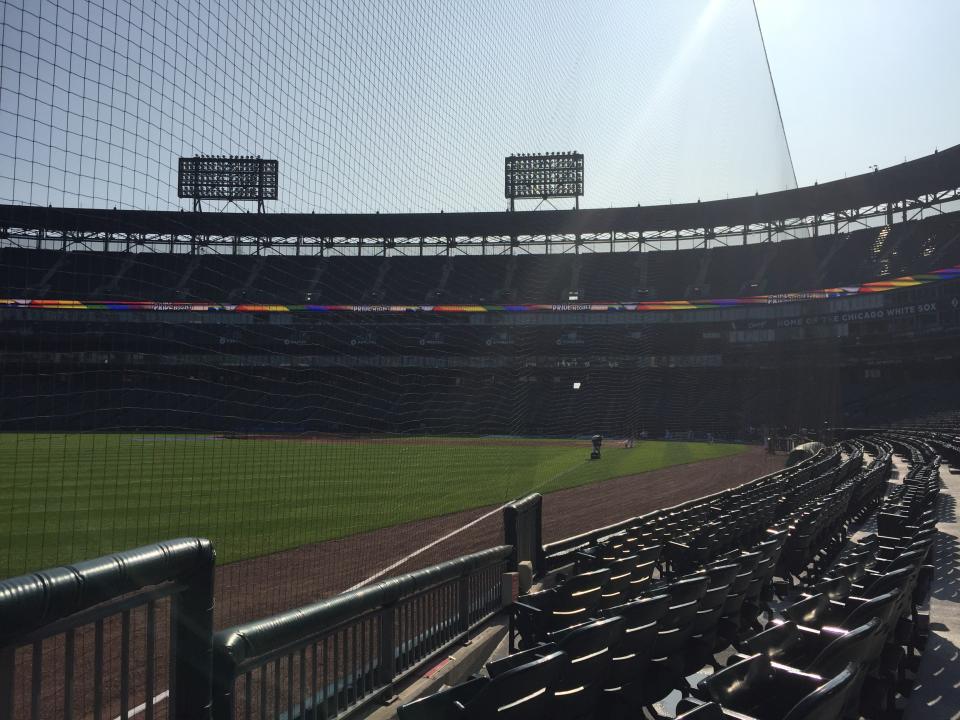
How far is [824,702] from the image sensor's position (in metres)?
2.05

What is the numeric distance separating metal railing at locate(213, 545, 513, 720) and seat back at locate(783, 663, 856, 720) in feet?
5.87

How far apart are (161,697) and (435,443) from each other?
74.4 feet

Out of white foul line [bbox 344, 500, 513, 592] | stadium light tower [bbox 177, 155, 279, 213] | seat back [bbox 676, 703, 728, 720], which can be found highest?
stadium light tower [bbox 177, 155, 279, 213]

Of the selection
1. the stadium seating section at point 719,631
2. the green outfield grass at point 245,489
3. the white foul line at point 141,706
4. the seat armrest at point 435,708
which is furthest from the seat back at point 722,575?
the green outfield grass at point 245,489

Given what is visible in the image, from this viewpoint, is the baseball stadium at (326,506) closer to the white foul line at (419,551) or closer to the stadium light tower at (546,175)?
the white foul line at (419,551)

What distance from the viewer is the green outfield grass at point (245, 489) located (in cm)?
891

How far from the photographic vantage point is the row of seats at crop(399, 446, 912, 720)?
237 cm

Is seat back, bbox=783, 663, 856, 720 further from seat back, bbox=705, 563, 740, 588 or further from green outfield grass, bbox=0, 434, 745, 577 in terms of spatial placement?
green outfield grass, bbox=0, 434, 745, 577

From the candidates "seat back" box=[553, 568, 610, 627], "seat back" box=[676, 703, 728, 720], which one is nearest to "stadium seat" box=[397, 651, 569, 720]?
"seat back" box=[676, 703, 728, 720]

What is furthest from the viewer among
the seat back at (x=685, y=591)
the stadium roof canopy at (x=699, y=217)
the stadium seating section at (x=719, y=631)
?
the stadium roof canopy at (x=699, y=217)

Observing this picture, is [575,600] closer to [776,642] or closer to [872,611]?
[776,642]

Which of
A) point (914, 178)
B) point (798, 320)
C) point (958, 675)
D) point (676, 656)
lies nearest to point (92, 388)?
point (676, 656)

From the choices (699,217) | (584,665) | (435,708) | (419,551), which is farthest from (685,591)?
(699,217)

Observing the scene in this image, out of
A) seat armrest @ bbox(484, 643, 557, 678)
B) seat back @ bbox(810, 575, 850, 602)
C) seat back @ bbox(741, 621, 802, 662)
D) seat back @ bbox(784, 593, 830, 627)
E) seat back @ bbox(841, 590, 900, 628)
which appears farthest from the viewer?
seat back @ bbox(810, 575, 850, 602)
